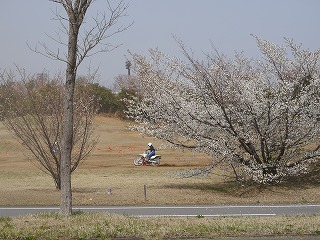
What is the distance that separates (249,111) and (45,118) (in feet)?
25.6

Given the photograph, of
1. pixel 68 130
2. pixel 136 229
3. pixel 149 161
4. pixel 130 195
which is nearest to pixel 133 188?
pixel 130 195

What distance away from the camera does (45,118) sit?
2003cm

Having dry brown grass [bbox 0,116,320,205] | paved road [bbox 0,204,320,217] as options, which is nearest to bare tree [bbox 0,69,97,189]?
dry brown grass [bbox 0,116,320,205]

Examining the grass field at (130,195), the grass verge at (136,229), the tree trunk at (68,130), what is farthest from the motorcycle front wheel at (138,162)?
the grass verge at (136,229)

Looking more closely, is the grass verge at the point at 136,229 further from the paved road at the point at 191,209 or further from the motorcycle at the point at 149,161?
the motorcycle at the point at 149,161

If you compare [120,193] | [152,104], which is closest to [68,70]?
[120,193]

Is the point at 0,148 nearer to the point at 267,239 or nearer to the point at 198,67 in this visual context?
the point at 198,67

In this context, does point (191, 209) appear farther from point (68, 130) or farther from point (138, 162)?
point (138, 162)

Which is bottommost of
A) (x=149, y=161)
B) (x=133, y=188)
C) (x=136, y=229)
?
(x=136, y=229)

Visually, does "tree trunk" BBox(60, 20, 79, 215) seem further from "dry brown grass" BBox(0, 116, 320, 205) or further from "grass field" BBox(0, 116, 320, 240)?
"dry brown grass" BBox(0, 116, 320, 205)

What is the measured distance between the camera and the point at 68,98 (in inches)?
393

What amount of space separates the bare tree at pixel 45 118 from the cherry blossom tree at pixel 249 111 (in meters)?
2.95

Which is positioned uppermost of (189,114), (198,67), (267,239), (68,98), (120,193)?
(198,67)

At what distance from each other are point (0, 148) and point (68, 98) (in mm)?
35876
